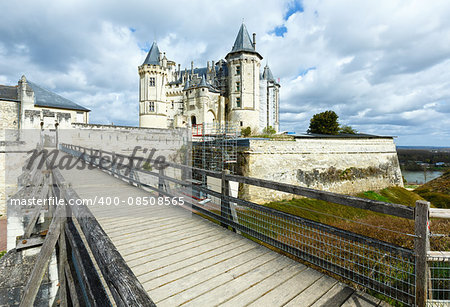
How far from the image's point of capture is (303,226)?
9.89 ft

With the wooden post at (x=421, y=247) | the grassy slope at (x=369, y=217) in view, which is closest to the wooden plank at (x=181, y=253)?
the grassy slope at (x=369, y=217)

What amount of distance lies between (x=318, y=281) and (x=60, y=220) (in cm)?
323

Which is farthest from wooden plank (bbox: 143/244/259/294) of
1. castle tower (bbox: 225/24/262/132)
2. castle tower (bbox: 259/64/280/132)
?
castle tower (bbox: 259/64/280/132)

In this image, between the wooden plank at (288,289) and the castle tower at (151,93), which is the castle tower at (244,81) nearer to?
the castle tower at (151,93)

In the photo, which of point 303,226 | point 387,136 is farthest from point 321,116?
point 303,226

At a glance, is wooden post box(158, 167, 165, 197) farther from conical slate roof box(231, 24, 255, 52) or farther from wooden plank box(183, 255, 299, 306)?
conical slate roof box(231, 24, 255, 52)

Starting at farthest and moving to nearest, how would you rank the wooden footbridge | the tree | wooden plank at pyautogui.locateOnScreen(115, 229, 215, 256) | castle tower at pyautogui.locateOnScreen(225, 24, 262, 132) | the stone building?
castle tower at pyautogui.locateOnScreen(225, 24, 262, 132)
the tree
the stone building
wooden plank at pyautogui.locateOnScreen(115, 229, 215, 256)
the wooden footbridge

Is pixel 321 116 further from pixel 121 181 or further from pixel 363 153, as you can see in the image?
pixel 121 181

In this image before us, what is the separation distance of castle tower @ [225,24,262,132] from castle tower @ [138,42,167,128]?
1134cm

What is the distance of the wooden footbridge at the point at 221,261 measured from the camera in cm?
182

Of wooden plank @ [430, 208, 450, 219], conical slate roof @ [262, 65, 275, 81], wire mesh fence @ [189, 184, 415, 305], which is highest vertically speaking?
conical slate roof @ [262, 65, 275, 81]

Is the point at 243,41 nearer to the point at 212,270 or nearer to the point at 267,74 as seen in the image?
the point at 267,74

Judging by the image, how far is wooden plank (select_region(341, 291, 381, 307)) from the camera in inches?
85.5

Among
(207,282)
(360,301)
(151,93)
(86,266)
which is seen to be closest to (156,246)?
(207,282)
